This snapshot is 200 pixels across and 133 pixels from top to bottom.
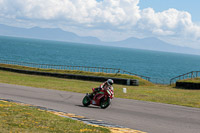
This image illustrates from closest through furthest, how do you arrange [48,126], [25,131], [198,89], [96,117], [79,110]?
[25,131], [48,126], [96,117], [79,110], [198,89]

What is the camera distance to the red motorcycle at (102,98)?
14.3 metres

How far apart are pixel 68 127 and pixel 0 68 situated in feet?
164

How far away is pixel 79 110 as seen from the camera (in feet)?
46.2

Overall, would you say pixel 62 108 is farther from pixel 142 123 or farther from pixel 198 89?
pixel 198 89

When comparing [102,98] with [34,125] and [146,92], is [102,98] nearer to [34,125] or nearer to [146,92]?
[34,125]

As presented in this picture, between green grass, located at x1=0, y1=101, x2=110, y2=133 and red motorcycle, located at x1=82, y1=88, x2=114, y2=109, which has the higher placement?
red motorcycle, located at x1=82, y1=88, x2=114, y2=109

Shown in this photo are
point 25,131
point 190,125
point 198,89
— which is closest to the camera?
point 25,131

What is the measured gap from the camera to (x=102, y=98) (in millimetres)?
14852

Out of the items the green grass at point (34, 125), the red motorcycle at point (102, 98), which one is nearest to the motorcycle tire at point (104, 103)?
the red motorcycle at point (102, 98)

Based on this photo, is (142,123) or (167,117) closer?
(142,123)

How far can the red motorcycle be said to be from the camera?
14273 millimetres

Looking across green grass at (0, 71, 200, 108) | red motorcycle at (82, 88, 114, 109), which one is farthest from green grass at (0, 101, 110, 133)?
green grass at (0, 71, 200, 108)

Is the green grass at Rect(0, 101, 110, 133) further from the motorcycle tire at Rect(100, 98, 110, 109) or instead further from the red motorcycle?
the motorcycle tire at Rect(100, 98, 110, 109)

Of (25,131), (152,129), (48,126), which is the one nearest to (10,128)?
(25,131)
